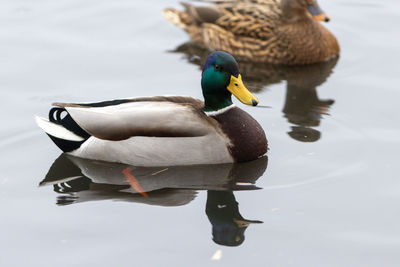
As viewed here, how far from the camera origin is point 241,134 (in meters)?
7.84

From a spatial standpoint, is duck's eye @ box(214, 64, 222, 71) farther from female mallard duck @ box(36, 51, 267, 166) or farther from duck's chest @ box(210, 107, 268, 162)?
duck's chest @ box(210, 107, 268, 162)

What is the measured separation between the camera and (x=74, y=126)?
26.2ft

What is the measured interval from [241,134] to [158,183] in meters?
0.99

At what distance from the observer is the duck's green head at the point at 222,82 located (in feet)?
25.3

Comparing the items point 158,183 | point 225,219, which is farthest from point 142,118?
A: point 225,219

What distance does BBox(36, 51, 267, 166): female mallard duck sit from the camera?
25.2 feet

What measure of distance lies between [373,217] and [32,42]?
6340 mm

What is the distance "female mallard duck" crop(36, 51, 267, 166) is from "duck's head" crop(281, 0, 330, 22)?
3276mm

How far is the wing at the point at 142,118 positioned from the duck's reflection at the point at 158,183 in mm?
404

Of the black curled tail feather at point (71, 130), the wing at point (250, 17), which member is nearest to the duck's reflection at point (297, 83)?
the wing at point (250, 17)

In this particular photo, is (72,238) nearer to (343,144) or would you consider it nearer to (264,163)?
(264,163)

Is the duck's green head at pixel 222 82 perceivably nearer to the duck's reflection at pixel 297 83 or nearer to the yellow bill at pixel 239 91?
the yellow bill at pixel 239 91

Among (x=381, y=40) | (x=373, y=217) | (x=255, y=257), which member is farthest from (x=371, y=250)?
(x=381, y=40)

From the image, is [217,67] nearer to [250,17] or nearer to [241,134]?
[241,134]
